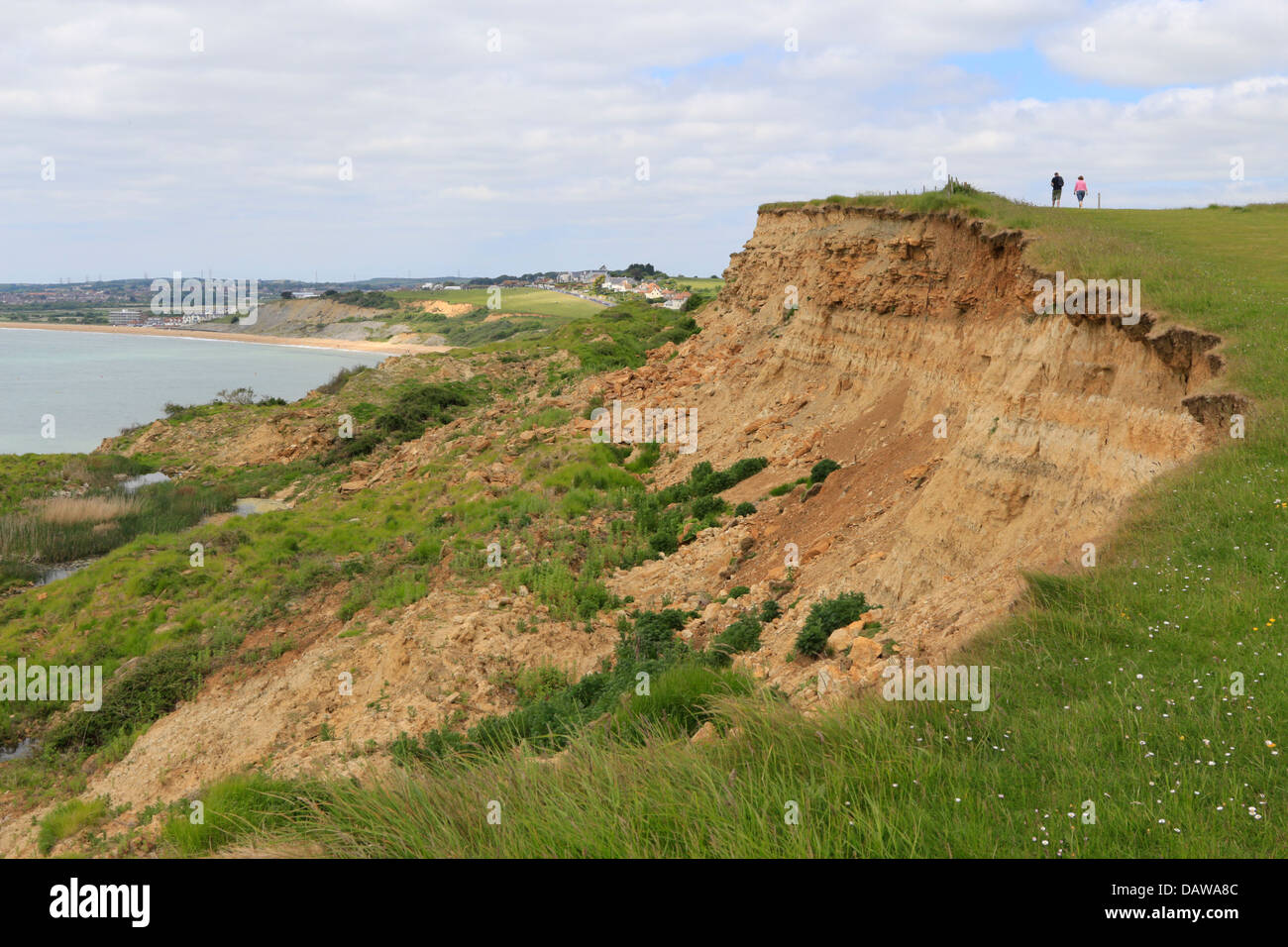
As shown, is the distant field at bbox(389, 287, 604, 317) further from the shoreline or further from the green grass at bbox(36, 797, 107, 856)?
the green grass at bbox(36, 797, 107, 856)

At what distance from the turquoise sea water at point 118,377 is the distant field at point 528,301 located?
82.1 ft

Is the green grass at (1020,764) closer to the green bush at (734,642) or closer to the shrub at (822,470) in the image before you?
the green bush at (734,642)

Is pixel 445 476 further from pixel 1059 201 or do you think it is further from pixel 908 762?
pixel 908 762

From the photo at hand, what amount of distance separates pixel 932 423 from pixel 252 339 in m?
147

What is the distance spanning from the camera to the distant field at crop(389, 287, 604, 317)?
11394 centimetres

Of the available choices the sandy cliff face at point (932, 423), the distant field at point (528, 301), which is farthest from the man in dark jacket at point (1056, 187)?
the distant field at point (528, 301)

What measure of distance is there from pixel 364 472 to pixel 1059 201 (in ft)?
86.7

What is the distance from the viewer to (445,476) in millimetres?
26125

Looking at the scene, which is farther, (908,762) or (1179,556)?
(1179,556)

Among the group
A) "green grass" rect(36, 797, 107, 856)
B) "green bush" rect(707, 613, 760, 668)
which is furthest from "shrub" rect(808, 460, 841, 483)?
"green grass" rect(36, 797, 107, 856)

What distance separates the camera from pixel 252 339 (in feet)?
455

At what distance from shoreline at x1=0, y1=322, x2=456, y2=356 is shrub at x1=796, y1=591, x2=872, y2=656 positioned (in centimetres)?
8768

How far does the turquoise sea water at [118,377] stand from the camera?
59.5 metres
